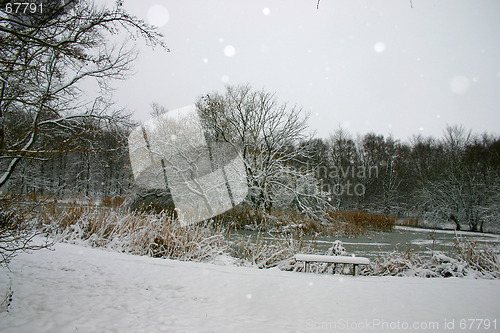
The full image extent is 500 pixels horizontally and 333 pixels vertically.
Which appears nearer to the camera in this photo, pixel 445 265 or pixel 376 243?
pixel 445 265

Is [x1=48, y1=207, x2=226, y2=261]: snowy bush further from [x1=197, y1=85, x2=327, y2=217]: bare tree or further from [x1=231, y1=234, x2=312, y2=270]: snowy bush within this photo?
[x1=197, y1=85, x2=327, y2=217]: bare tree

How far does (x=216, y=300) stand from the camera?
156 inches

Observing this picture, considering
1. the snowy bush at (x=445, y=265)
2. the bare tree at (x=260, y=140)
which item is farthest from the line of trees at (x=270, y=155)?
the snowy bush at (x=445, y=265)

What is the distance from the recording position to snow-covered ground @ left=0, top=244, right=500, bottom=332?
306cm

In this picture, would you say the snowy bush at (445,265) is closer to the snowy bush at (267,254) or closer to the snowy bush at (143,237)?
the snowy bush at (267,254)

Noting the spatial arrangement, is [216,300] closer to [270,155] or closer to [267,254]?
[267,254]

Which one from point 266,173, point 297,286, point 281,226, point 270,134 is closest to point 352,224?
point 281,226

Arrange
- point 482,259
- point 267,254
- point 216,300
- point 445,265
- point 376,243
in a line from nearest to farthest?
point 216,300, point 445,265, point 482,259, point 267,254, point 376,243

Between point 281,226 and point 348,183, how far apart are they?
25.6 m

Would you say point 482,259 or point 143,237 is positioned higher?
point 482,259

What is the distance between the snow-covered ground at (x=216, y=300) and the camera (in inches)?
120

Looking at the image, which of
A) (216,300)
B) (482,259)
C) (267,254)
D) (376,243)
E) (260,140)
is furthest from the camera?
(260,140)

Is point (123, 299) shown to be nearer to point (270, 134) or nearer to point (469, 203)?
point (270, 134)

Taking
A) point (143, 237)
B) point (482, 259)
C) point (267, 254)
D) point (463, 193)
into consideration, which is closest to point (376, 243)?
point (482, 259)
